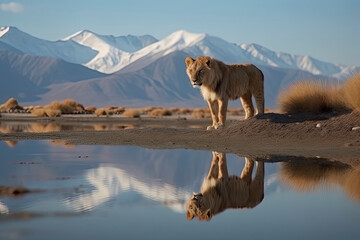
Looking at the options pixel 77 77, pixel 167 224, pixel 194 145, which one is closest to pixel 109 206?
pixel 167 224

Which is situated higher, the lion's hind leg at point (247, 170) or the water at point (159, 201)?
the lion's hind leg at point (247, 170)

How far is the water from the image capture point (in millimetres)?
5680

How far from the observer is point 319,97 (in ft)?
56.4

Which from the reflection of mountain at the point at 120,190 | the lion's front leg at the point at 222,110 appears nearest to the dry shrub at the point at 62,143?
the lion's front leg at the point at 222,110

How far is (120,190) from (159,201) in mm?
1019

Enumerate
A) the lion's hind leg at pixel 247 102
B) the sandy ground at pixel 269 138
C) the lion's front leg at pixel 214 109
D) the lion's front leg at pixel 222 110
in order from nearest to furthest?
the sandy ground at pixel 269 138
the lion's front leg at pixel 222 110
the lion's front leg at pixel 214 109
the lion's hind leg at pixel 247 102

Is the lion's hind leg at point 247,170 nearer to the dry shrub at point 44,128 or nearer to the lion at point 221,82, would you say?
the lion at point 221,82

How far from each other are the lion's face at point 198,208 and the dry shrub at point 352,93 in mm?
9348

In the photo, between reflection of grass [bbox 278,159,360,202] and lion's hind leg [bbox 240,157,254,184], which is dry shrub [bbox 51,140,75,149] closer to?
lion's hind leg [bbox 240,157,254,184]

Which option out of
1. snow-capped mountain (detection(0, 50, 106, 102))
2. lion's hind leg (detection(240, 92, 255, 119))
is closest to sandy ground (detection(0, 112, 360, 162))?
lion's hind leg (detection(240, 92, 255, 119))

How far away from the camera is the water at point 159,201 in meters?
5.68

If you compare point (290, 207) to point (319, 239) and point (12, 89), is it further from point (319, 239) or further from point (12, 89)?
point (12, 89)

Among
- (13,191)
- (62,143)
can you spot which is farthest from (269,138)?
(13,191)

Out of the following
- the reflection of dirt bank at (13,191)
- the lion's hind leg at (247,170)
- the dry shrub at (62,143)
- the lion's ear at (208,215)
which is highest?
the lion's hind leg at (247,170)
